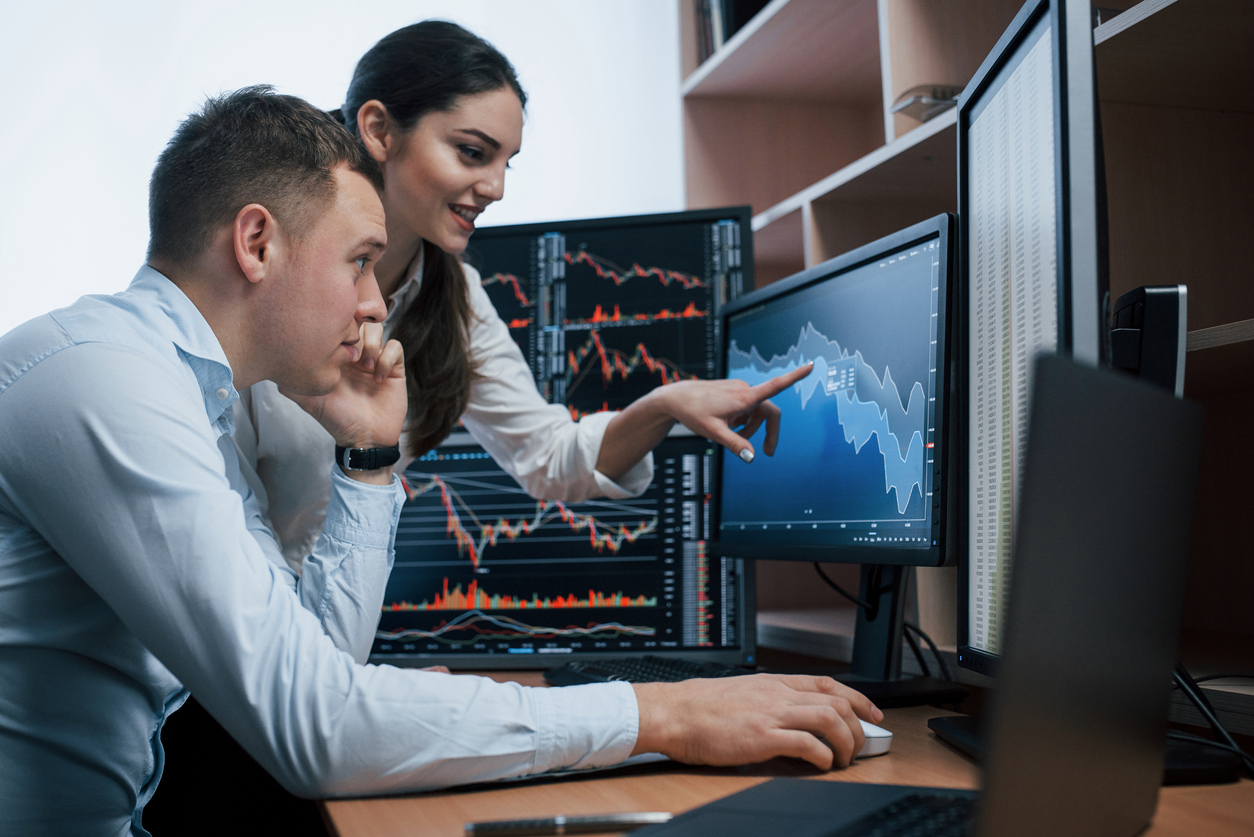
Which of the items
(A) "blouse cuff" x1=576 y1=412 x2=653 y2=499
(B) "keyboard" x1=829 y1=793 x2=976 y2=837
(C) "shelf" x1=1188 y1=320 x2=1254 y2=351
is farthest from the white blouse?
(B) "keyboard" x1=829 y1=793 x2=976 y2=837

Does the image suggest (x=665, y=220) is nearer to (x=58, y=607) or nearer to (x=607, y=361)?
(x=607, y=361)

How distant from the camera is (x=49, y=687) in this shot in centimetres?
76

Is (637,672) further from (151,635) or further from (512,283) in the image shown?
(512,283)

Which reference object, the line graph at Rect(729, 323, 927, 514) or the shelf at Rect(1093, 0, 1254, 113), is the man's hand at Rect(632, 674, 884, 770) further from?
the shelf at Rect(1093, 0, 1254, 113)

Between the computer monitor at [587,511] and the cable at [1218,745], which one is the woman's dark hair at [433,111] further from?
the cable at [1218,745]

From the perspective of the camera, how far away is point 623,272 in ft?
5.40

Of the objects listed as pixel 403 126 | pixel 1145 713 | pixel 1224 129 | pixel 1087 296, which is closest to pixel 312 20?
pixel 403 126

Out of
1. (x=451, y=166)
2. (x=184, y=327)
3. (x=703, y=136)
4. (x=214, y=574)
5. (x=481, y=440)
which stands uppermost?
(x=703, y=136)

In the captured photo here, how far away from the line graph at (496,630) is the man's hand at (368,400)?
0.47 m

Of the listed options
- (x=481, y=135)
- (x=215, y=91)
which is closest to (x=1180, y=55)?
(x=481, y=135)

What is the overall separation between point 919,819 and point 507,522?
43.9 inches

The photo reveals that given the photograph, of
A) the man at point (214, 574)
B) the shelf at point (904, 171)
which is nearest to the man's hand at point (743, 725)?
the man at point (214, 574)

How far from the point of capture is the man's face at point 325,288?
2.90ft

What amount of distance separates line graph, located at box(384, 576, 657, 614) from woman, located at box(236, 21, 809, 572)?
18 centimetres
